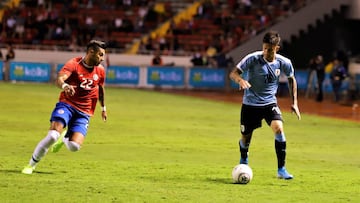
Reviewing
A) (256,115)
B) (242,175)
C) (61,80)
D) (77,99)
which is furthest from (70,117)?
(256,115)

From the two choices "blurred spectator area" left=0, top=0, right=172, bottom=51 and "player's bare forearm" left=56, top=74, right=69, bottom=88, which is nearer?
"player's bare forearm" left=56, top=74, right=69, bottom=88

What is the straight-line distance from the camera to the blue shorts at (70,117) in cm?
1277

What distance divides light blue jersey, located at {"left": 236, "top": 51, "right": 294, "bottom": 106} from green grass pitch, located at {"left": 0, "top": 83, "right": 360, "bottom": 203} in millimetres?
1230

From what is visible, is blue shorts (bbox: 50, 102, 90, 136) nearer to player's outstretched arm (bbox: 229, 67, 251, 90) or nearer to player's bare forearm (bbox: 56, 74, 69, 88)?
player's bare forearm (bbox: 56, 74, 69, 88)

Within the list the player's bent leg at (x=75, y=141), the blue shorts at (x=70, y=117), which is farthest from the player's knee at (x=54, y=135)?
A: the player's bent leg at (x=75, y=141)

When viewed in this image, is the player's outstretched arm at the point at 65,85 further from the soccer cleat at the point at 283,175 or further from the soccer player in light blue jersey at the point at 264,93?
the soccer cleat at the point at 283,175

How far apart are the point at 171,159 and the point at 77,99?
330cm

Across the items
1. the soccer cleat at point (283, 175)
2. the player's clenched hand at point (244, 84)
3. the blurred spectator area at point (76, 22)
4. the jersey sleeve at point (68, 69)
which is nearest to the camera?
the player's clenched hand at point (244, 84)

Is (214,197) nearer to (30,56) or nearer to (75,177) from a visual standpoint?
(75,177)

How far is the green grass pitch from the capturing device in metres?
11.5

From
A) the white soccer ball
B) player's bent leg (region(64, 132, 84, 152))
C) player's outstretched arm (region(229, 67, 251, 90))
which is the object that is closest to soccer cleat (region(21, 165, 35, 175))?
player's bent leg (region(64, 132, 84, 152))

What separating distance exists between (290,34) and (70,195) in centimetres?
3730

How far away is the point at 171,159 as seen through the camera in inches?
627

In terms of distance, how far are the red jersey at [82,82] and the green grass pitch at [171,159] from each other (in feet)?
3.46
